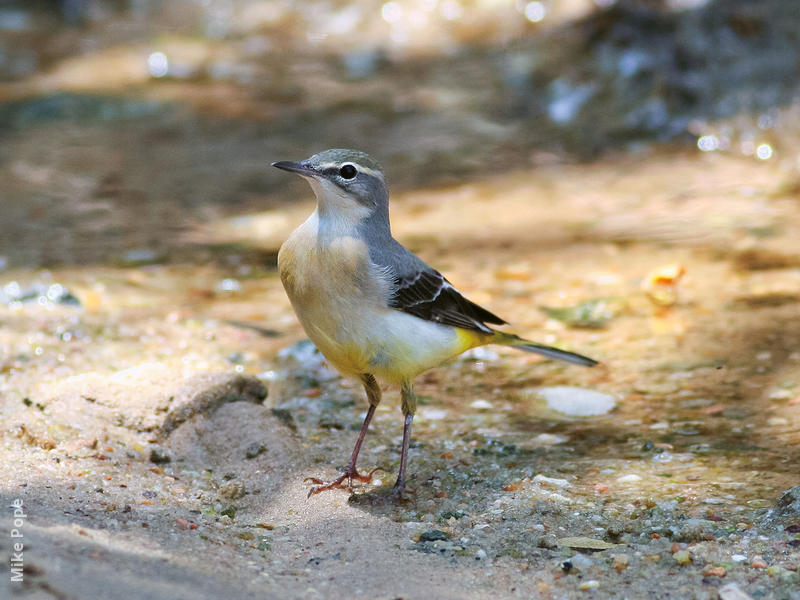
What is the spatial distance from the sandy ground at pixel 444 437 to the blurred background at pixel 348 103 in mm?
1506

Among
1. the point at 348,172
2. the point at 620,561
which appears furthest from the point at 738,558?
the point at 348,172

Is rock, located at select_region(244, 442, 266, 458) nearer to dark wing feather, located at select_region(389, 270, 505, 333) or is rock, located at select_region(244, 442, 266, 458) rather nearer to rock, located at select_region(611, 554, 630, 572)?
dark wing feather, located at select_region(389, 270, 505, 333)

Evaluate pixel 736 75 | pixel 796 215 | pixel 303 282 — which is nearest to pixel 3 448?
pixel 303 282

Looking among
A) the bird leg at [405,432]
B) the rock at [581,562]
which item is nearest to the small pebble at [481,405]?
the bird leg at [405,432]

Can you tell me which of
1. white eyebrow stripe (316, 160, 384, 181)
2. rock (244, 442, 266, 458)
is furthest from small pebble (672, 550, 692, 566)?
white eyebrow stripe (316, 160, 384, 181)

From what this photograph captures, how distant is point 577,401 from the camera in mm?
5844

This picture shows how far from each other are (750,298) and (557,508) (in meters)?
3.29

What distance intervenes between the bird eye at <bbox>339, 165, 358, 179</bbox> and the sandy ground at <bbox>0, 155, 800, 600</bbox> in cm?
138

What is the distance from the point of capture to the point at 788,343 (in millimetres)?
6266

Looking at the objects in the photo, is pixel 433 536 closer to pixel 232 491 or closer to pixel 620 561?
pixel 620 561

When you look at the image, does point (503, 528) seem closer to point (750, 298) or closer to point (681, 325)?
point (681, 325)

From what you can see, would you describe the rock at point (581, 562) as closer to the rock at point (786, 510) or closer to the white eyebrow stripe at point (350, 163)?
the rock at point (786, 510)

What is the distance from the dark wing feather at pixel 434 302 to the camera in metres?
4.81

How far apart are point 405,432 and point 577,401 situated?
4.68 ft
